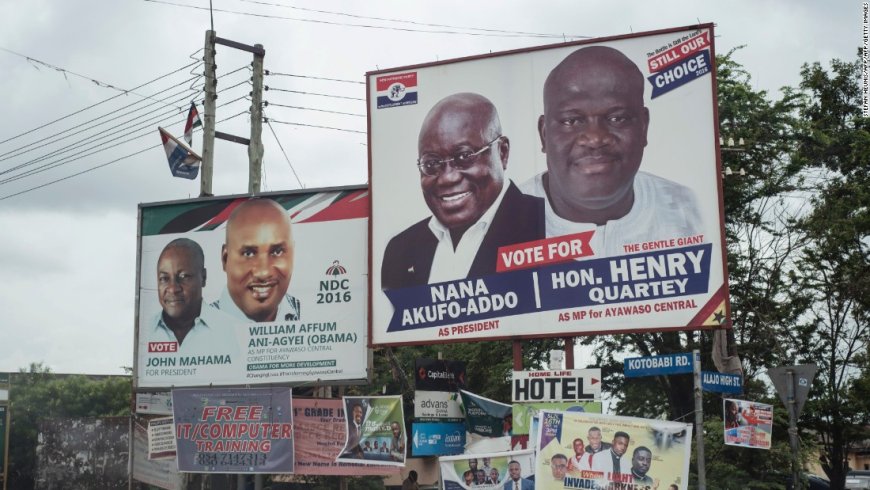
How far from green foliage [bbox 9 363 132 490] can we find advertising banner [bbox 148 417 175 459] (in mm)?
8269

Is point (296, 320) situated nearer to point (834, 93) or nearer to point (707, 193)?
point (707, 193)

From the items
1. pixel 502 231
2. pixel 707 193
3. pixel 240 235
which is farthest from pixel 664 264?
pixel 240 235

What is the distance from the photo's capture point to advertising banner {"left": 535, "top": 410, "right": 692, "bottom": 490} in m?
13.1

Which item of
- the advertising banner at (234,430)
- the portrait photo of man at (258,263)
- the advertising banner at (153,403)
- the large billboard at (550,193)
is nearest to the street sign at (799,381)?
the large billboard at (550,193)

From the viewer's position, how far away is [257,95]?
21828 mm

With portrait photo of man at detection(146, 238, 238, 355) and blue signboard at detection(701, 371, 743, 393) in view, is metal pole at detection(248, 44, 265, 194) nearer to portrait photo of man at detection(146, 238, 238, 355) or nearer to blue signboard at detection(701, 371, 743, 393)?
portrait photo of man at detection(146, 238, 238, 355)

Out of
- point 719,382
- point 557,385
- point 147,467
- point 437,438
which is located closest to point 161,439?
point 147,467

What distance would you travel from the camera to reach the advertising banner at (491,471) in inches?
561

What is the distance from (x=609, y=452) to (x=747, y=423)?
223 cm

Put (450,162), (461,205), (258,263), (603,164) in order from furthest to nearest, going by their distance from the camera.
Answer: (258,263)
(450,162)
(461,205)
(603,164)

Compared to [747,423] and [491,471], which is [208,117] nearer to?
[491,471]

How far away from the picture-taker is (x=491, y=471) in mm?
14539

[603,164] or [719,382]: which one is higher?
[603,164]

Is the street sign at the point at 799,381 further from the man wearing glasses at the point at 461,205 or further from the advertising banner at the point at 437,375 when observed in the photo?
the advertising banner at the point at 437,375
